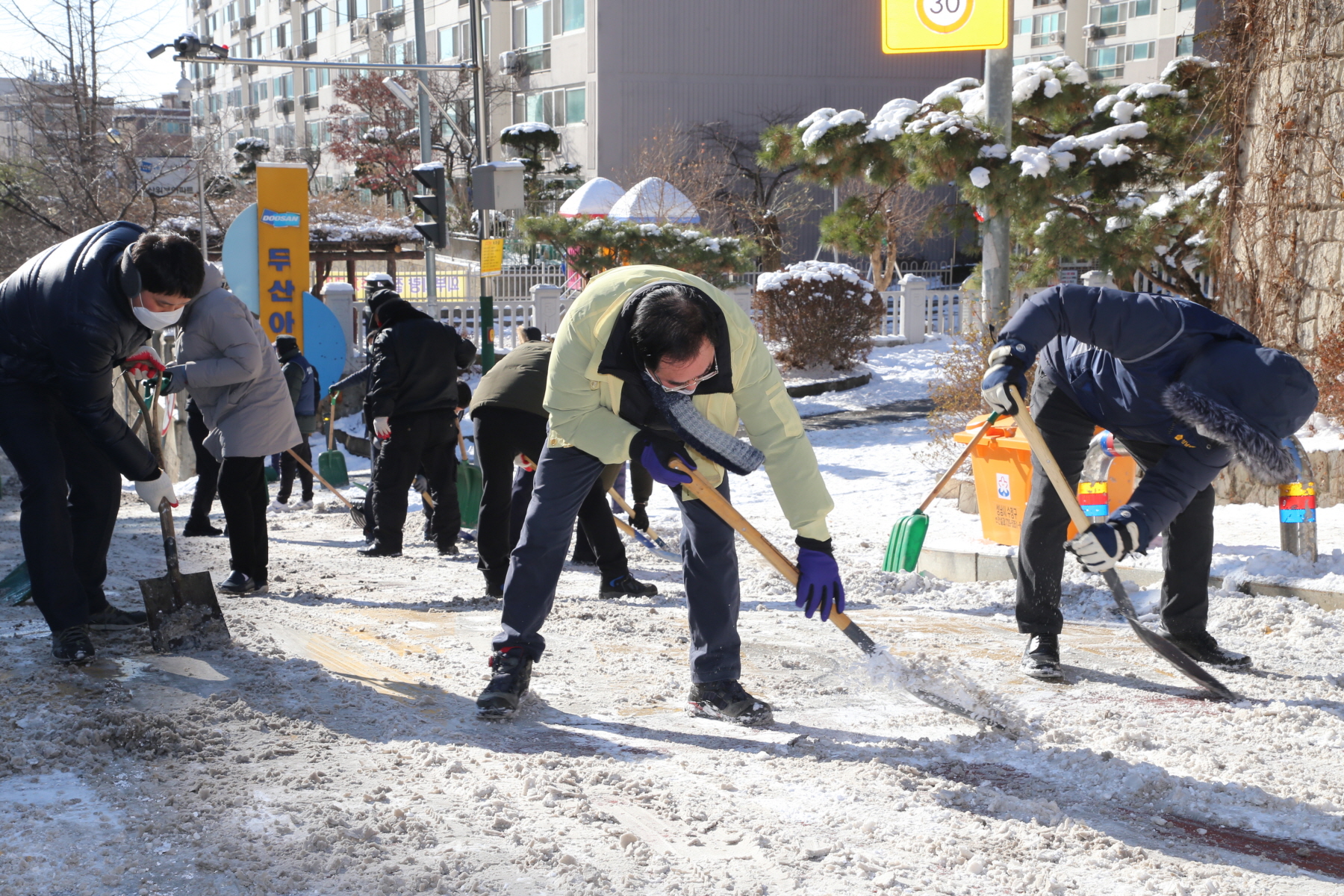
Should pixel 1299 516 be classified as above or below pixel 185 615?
above

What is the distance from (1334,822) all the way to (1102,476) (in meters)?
3.18

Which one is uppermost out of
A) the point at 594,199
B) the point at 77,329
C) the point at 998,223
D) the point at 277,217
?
the point at 594,199

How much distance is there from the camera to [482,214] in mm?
12883

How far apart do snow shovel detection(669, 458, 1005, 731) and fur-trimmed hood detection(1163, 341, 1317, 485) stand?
114cm

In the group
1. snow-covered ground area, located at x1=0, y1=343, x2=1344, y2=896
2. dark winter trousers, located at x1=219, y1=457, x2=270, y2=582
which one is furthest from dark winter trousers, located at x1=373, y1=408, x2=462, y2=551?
snow-covered ground area, located at x1=0, y1=343, x2=1344, y2=896

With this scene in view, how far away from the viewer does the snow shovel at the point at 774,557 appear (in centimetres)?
347

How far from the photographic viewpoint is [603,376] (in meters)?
3.42

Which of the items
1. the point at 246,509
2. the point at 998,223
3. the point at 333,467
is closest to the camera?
the point at 246,509

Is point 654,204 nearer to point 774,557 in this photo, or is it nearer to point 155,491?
point 155,491

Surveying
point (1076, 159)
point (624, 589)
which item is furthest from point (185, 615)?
point (1076, 159)

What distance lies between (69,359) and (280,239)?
892cm

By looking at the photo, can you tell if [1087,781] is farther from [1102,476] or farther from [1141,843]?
[1102,476]

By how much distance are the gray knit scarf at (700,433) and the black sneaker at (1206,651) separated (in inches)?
79.8

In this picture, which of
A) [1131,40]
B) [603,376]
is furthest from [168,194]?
[1131,40]
